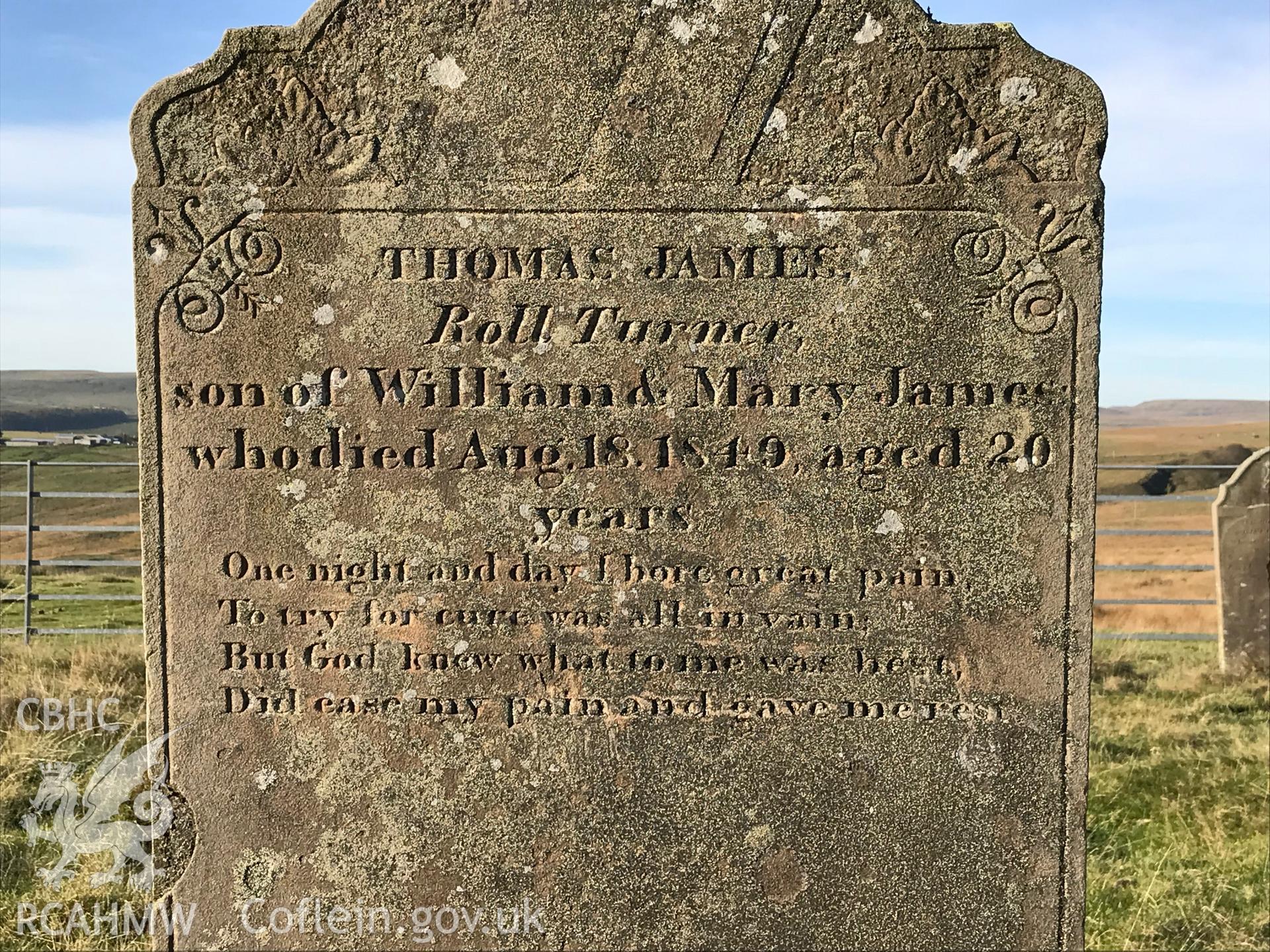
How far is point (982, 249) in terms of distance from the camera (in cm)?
286

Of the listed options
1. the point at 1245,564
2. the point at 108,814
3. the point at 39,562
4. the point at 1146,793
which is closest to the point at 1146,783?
the point at 1146,793

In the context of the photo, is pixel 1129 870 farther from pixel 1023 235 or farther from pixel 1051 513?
pixel 1023 235

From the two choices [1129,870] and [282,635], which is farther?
[1129,870]

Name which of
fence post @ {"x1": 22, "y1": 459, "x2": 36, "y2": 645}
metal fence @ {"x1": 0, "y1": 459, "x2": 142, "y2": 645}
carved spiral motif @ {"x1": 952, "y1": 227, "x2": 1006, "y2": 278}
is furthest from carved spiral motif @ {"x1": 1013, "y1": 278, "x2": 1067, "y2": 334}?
fence post @ {"x1": 22, "y1": 459, "x2": 36, "y2": 645}

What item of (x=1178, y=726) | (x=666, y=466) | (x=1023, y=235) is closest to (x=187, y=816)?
(x=666, y=466)

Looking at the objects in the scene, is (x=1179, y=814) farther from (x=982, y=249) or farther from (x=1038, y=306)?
(x=982, y=249)

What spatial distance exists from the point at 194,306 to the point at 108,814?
2365 mm

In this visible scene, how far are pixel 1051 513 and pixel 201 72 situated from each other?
3113mm

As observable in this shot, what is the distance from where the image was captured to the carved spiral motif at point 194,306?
9.63 feet

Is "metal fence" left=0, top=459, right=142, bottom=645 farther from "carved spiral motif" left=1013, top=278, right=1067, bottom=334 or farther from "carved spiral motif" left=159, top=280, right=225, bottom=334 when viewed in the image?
"carved spiral motif" left=1013, top=278, right=1067, bottom=334

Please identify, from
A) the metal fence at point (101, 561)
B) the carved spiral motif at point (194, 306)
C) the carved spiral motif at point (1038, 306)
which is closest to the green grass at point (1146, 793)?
the metal fence at point (101, 561)

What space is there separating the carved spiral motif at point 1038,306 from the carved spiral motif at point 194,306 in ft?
8.50

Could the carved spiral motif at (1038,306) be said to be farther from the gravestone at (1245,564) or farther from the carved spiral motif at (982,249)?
the gravestone at (1245,564)

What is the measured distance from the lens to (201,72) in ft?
9.48
